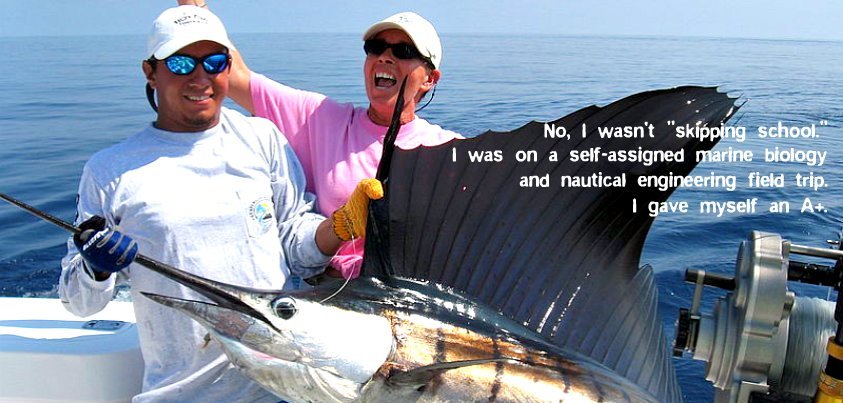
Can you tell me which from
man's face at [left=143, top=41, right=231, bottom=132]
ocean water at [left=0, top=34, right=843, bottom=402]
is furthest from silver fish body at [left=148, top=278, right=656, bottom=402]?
ocean water at [left=0, top=34, right=843, bottom=402]

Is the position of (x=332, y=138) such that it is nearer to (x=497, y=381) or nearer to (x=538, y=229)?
(x=538, y=229)

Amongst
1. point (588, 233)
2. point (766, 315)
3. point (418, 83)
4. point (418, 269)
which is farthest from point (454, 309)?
point (418, 83)

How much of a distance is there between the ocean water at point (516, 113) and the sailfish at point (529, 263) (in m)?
0.70

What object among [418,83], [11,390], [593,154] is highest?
[418,83]

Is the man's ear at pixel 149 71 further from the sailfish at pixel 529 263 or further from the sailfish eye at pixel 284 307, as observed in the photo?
the sailfish eye at pixel 284 307

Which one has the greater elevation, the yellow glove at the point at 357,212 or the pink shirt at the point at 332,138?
the pink shirt at the point at 332,138

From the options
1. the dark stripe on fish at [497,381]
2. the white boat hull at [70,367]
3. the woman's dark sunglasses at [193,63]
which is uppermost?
the woman's dark sunglasses at [193,63]

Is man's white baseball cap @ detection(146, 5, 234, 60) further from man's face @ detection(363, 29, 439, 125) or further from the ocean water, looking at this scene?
the ocean water

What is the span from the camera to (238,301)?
119 cm

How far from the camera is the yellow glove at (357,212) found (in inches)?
58.6

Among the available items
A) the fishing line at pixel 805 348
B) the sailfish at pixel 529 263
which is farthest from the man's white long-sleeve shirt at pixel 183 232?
the fishing line at pixel 805 348

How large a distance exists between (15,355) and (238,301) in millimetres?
1377

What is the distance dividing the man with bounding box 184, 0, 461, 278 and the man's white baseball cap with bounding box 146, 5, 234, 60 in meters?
0.40

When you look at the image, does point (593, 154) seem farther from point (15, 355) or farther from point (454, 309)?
point (15, 355)
